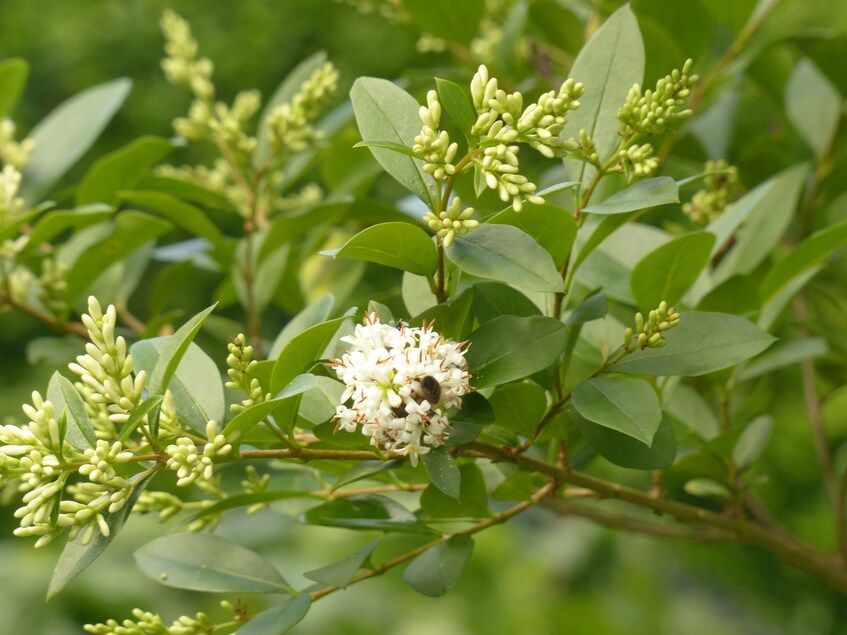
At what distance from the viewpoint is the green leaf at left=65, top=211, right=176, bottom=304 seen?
0.76m

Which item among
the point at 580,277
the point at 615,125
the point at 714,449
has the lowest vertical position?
the point at 714,449

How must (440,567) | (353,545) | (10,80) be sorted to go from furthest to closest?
(353,545)
(10,80)
(440,567)

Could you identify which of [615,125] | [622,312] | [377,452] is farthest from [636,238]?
[377,452]

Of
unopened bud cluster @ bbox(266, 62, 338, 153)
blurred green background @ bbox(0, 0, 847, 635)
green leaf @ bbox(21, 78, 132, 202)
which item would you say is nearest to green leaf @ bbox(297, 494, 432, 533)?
unopened bud cluster @ bbox(266, 62, 338, 153)

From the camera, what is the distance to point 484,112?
422 millimetres

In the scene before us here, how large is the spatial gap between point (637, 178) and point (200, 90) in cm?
51

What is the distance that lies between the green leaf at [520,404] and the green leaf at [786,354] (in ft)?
0.87

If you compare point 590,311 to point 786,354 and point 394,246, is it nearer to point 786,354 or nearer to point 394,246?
point 394,246

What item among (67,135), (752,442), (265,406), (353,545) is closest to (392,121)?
(265,406)

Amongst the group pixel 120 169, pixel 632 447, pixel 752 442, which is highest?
pixel 120 169

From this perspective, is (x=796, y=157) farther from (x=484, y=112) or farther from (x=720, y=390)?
(x=484, y=112)

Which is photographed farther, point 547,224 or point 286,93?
point 286,93

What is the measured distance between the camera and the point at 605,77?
0.52 m

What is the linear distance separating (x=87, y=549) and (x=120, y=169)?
0.43 meters
